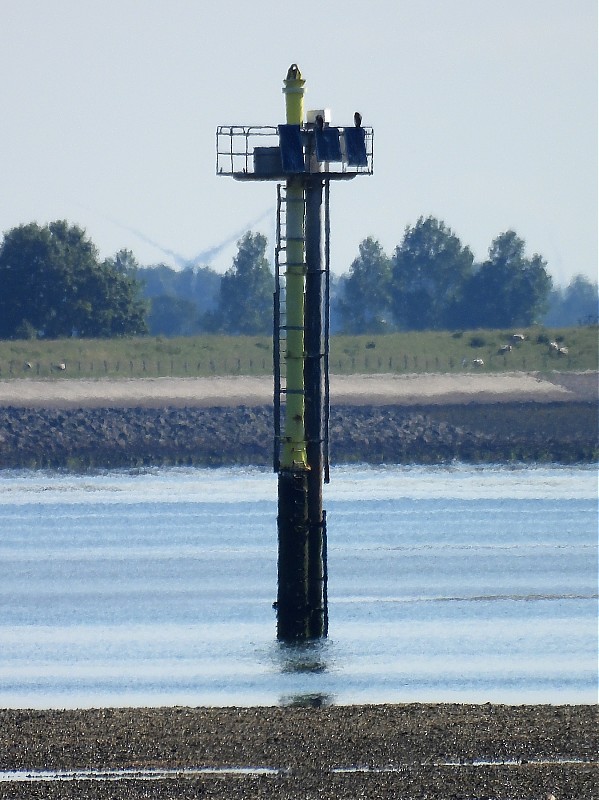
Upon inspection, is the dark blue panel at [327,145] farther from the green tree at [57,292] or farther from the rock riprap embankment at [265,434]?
the green tree at [57,292]

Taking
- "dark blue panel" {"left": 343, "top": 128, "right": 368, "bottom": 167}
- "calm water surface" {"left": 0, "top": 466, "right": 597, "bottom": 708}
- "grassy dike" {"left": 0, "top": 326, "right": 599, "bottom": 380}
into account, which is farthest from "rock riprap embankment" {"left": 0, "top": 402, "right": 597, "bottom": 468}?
"dark blue panel" {"left": 343, "top": 128, "right": 368, "bottom": 167}

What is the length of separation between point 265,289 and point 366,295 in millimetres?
9124

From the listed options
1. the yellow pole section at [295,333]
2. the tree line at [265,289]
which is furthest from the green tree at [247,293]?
the yellow pole section at [295,333]

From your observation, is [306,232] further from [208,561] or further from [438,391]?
[438,391]

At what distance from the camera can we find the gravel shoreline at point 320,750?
63.5ft

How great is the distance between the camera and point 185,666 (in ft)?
95.8

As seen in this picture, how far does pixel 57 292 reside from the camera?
123m

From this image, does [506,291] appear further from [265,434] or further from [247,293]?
[265,434]

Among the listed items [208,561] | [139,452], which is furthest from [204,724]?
[139,452]

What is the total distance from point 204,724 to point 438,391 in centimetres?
7800

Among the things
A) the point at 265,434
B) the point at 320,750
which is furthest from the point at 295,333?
the point at 265,434

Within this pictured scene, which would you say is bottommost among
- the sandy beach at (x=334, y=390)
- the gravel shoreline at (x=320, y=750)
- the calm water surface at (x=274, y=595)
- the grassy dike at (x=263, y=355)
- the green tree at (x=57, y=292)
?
the calm water surface at (x=274, y=595)

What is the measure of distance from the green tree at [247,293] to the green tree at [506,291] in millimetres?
16654

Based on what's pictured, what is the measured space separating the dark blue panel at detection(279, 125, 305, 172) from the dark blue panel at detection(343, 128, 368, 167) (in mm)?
737
